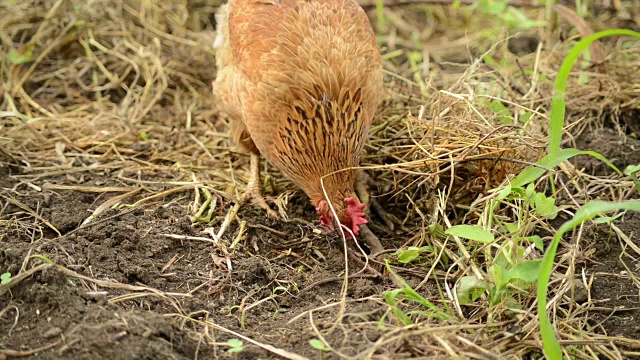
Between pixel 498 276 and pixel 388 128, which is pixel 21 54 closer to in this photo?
pixel 388 128

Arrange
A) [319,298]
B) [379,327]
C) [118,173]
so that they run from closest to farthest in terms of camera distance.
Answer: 1. [379,327]
2. [319,298]
3. [118,173]

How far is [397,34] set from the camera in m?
5.68

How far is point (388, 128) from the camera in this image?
393 cm

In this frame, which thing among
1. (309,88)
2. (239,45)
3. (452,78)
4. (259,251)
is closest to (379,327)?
(259,251)

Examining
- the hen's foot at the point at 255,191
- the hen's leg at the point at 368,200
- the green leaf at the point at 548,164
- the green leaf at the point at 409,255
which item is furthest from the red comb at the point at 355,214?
the green leaf at the point at 548,164

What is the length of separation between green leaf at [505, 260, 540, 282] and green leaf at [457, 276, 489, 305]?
0.18 meters

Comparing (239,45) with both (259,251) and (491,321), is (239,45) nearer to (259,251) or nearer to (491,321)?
(259,251)

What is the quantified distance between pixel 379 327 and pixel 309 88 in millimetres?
1263

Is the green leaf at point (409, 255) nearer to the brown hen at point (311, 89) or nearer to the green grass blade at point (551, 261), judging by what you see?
the brown hen at point (311, 89)

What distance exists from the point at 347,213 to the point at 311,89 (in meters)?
0.59

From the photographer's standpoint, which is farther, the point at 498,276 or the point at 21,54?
the point at 21,54

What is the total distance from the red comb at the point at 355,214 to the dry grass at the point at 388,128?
25 centimetres

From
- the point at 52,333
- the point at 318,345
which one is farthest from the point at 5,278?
the point at 318,345

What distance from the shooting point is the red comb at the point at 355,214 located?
3.10 metres
